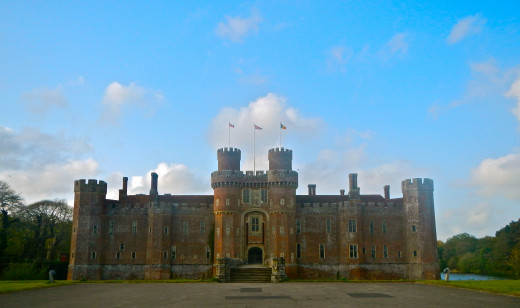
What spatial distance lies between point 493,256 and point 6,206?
8226cm

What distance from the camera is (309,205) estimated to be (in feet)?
195

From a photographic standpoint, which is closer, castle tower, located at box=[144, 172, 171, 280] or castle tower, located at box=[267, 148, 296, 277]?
castle tower, located at box=[267, 148, 296, 277]

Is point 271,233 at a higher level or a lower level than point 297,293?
higher

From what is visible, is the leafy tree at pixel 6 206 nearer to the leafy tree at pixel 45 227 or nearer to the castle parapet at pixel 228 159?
the leafy tree at pixel 45 227

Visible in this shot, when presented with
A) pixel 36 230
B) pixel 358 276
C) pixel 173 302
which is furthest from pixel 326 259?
pixel 36 230

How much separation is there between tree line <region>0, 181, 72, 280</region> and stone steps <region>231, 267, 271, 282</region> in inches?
947

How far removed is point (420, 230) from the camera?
56.8 metres

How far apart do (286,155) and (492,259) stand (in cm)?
5446

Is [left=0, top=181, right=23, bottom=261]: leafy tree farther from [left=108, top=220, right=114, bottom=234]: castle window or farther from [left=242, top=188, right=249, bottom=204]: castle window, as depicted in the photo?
[left=242, top=188, right=249, bottom=204]: castle window

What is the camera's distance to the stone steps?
151 ft

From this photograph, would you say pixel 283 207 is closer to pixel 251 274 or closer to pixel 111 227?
pixel 251 274

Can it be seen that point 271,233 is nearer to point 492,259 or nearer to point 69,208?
point 69,208

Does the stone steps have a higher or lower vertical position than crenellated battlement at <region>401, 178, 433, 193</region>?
lower

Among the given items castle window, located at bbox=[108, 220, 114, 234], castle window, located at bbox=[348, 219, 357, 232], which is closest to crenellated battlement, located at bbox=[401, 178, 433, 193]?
castle window, located at bbox=[348, 219, 357, 232]
